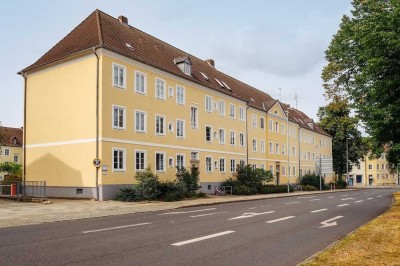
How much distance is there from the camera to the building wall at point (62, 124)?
1041 inches

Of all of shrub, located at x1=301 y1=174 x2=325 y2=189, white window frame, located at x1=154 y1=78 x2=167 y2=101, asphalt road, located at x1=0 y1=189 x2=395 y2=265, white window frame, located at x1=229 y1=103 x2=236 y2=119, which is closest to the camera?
asphalt road, located at x1=0 y1=189 x2=395 y2=265

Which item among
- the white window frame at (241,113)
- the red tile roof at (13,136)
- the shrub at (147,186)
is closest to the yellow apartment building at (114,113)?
the shrub at (147,186)

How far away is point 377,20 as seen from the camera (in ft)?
50.0

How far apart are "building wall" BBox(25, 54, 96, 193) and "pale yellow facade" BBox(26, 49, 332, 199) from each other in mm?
66

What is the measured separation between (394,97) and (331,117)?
6207 centimetres

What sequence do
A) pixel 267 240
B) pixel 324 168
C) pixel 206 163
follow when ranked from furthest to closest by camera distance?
pixel 324 168
pixel 206 163
pixel 267 240

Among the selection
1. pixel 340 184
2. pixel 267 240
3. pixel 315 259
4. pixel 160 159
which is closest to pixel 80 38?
pixel 160 159

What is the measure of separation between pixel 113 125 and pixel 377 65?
17.3 metres

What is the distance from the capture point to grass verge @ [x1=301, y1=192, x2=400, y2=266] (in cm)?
697

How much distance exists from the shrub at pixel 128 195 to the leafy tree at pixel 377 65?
14.2 meters

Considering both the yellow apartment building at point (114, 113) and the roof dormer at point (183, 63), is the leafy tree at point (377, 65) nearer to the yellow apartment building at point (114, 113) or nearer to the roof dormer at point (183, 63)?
the yellow apartment building at point (114, 113)

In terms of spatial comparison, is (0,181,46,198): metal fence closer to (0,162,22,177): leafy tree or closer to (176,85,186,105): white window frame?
(176,85,186,105): white window frame

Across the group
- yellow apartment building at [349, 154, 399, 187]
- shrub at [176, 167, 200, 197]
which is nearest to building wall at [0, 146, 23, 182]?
shrub at [176, 167, 200, 197]

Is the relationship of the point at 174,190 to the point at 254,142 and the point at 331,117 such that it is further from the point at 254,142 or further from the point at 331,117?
the point at 331,117
